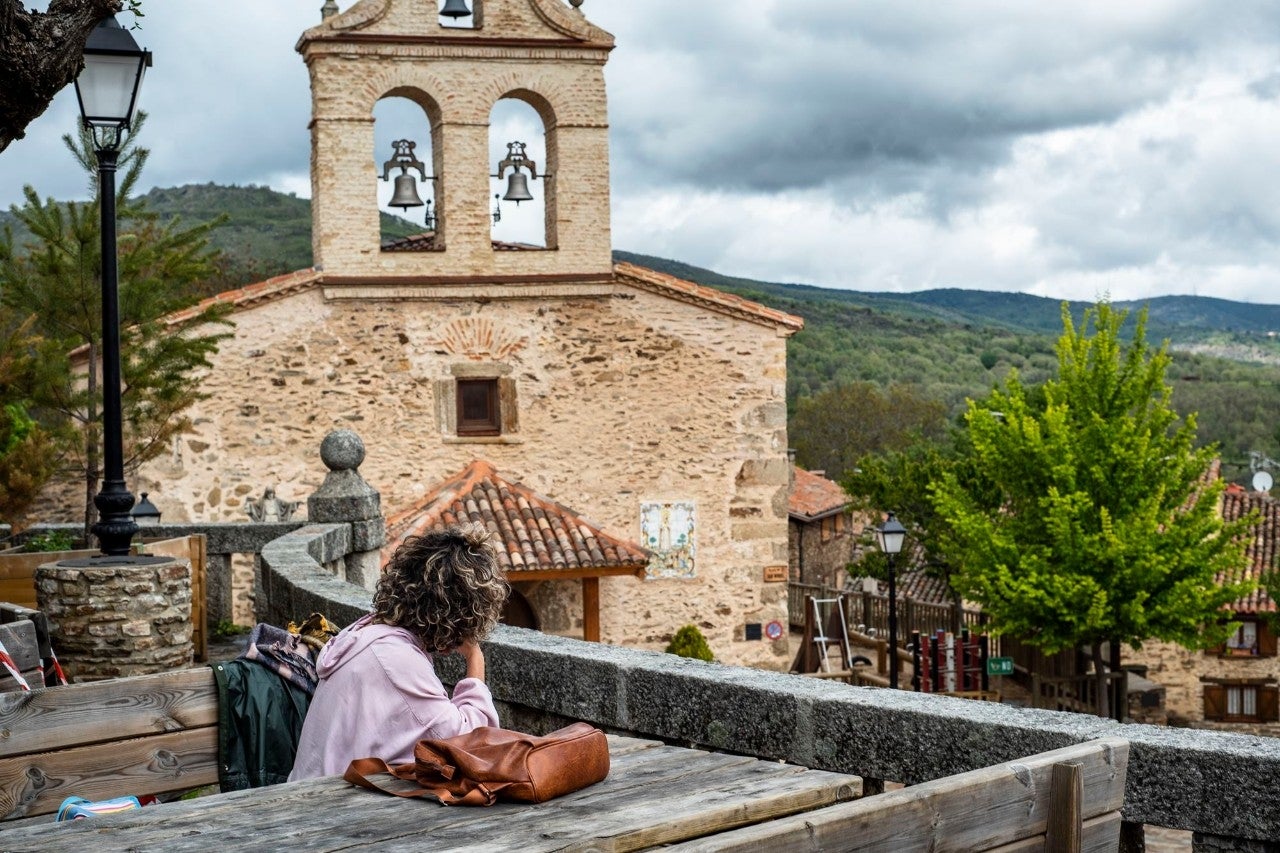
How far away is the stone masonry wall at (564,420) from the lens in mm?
17047

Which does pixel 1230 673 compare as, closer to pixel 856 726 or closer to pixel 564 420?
pixel 564 420

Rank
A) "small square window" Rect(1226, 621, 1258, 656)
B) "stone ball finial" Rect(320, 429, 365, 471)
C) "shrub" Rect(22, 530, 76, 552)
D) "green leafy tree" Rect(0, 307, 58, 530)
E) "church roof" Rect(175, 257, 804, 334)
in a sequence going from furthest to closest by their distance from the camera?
1. "small square window" Rect(1226, 621, 1258, 656)
2. "church roof" Rect(175, 257, 804, 334)
3. "green leafy tree" Rect(0, 307, 58, 530)
4. "shrub" Rect(22, 530, 76, 552)
5. "stone ball finial" Rect(320, 429, 365, 471)

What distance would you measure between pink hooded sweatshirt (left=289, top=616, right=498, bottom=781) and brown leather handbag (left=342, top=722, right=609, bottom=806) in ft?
1.04

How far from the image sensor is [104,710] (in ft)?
12.7

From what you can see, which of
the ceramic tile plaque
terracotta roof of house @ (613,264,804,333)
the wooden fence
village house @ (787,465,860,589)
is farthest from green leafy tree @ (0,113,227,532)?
village house @ (787,465,860,589)

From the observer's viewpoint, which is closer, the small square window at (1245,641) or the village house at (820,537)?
the small square window at (1245,641)

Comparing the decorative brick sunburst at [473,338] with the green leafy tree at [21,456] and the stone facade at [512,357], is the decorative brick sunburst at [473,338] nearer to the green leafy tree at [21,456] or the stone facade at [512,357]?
the stone facade at [512,357]

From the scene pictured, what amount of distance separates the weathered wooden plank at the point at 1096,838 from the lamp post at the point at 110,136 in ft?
16.7

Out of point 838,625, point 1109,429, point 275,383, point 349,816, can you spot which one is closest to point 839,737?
point 349,816

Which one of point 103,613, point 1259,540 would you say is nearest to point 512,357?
point 103,613

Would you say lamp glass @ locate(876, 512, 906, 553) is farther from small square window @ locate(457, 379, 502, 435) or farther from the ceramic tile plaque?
small square window @ locate(457, 379, 502, 435)

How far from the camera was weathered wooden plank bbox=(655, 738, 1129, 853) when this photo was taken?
2.48 metres

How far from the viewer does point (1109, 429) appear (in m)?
22.8

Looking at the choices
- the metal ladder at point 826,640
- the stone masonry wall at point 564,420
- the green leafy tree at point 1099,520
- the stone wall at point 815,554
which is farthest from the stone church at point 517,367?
the stone wall at point 815,554
